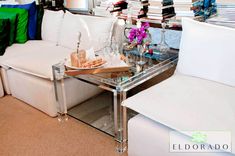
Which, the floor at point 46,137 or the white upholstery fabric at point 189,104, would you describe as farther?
the floor at point 46,137

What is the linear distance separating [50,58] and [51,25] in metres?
0.63

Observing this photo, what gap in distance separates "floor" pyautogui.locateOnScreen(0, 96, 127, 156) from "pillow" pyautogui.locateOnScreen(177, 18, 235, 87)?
81 centimetres

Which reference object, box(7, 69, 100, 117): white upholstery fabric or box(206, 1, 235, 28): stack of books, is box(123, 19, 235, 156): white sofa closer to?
box(206, 1, 235, 28): stack of books

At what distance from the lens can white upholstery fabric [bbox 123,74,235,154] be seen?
1360 millimetres

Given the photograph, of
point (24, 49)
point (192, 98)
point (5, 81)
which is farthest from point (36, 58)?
point (192, 98)

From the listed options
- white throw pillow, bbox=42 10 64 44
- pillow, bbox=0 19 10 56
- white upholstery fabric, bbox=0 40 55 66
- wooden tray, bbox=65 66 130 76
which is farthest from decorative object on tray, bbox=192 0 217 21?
pillow, bbox=0 19 10 56

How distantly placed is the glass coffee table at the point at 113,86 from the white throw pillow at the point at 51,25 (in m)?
→ 0.88

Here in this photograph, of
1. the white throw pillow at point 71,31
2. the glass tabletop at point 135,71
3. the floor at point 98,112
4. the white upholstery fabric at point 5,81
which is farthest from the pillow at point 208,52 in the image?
the white upholstery fabric at point 5,81

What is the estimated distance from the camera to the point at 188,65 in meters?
1.88

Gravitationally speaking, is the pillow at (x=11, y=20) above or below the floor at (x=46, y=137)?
above

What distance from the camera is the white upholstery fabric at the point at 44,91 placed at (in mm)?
2277

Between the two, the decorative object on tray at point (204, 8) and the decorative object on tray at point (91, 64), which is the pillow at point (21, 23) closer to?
the decorative object on tray at point (91, 64)

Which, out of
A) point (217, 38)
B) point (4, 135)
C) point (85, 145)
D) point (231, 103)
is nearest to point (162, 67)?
point (217, 38)

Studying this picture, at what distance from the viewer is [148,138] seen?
1.55m
